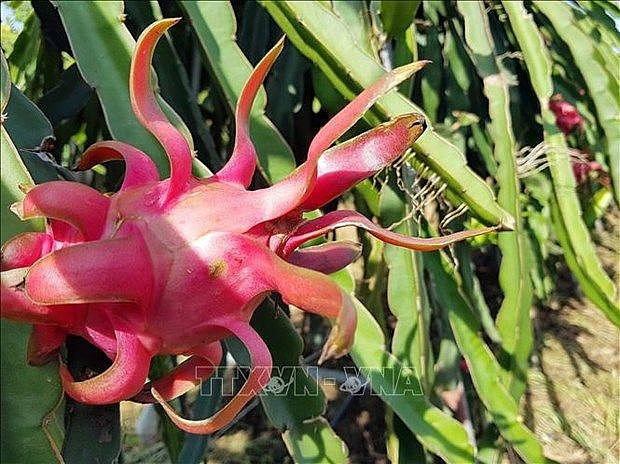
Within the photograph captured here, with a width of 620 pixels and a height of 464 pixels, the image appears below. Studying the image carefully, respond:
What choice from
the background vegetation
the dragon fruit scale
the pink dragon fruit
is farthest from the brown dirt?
the dragon fruit scale

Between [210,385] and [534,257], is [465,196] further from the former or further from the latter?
[534,257]

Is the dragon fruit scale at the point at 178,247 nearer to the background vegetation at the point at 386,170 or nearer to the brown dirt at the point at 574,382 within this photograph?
the background vegetation at the point at 386,170

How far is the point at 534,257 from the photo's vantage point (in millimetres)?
1759

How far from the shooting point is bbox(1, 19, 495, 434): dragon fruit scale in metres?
0.38

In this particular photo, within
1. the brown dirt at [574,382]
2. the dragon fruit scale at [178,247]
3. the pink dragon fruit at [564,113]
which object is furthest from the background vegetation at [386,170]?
the brown dirt at [574,382]

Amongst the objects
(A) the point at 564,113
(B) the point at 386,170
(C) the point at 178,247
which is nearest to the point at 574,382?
(A) the point at 564,113

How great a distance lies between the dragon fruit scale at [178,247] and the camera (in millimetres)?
380

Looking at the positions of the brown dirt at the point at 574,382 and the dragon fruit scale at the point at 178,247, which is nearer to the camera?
the dragon fruit scale at the point at 178,247

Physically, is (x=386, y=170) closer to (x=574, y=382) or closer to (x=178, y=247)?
(x=178, y=247)

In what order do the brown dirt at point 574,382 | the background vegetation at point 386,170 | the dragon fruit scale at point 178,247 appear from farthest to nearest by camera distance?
the brown dirt at point 574,382
the background vegetation at point 386,170
the dragon fruit scale at point 178,247

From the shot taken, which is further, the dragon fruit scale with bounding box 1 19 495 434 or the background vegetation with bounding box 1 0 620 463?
the background vegetation with bounding box 1 0 620 463

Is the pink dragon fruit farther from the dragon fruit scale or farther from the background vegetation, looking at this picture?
the dragon fruit scale

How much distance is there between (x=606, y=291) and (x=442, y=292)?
0.80 ft

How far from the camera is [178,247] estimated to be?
1.30ft
